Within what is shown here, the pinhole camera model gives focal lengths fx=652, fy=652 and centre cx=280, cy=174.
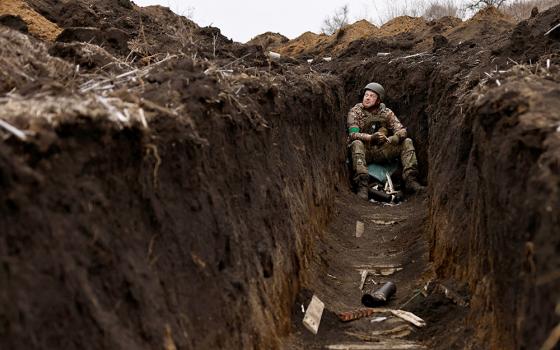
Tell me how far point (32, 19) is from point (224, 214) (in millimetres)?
5598

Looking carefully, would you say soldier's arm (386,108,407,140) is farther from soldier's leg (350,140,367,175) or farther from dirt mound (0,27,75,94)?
dirt mound (0,27,75,94)

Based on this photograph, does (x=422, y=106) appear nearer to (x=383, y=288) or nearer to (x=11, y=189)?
(x=383, y=288)

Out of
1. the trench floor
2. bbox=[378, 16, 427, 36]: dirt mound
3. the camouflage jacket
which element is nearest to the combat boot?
the trench floor

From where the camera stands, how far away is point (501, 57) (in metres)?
9.07

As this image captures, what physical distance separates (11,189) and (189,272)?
56.2 inches

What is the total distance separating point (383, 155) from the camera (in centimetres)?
1220

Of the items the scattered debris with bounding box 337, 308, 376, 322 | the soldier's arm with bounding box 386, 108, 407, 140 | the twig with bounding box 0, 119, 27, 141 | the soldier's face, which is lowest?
the scattered debris with bounding box 337, 308, 376, 322

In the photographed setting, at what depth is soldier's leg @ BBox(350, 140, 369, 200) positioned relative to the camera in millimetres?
11609

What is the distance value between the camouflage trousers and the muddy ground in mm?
2763

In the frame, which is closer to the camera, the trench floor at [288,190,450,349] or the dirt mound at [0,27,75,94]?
the dirt mound at [0,27,75,94]

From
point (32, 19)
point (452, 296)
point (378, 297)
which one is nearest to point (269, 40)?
point (32, 19)

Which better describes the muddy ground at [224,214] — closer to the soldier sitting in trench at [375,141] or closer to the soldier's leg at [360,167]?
the soldier's leg at [360,167]

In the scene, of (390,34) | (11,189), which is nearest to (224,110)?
(11,189)

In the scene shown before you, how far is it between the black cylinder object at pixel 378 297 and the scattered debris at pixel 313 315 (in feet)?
1.96
